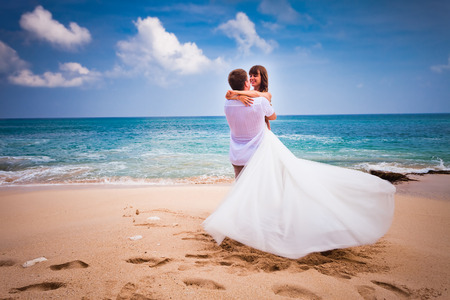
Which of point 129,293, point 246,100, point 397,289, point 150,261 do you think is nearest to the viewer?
point 129,293

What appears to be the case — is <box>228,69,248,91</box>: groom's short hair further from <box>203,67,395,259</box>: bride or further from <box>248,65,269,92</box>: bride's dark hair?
<box>203,67,395,259</box>: bride

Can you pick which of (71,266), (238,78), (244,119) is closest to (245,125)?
(244,119)

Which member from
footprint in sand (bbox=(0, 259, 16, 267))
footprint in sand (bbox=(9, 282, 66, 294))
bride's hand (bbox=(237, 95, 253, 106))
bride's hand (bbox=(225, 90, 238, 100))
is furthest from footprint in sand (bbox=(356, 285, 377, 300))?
footprint in sand (bbox=(0, 259, 16, 267))

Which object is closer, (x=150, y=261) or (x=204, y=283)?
(x=204, y=283)

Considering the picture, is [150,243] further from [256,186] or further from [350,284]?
[350,284]

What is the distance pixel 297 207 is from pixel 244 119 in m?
1.15

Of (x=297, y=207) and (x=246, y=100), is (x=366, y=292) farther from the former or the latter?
(x=246, y=100)

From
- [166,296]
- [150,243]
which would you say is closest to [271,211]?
[166,296]

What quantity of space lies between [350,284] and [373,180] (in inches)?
50.8

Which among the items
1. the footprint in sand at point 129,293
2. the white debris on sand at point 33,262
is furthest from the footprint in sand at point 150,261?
the white debris on sand at point 33,262

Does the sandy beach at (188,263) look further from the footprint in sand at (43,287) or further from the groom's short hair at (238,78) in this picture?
the groom's short hair at (238,78)

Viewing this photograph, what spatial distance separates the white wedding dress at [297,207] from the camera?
2357 millimetres

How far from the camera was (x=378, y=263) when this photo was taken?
2.55 meters

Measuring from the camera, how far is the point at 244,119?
2861 mm
